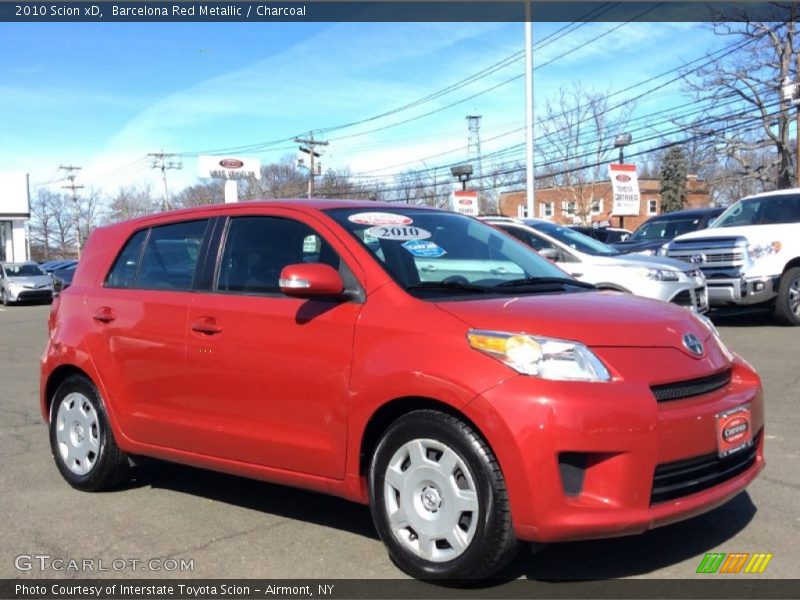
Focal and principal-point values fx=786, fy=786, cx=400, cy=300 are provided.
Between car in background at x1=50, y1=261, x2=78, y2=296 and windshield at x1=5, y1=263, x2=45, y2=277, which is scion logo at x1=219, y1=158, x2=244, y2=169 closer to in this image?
windshield at x1=5, y1=263, x2=45, y2=277

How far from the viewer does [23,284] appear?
27219 mm

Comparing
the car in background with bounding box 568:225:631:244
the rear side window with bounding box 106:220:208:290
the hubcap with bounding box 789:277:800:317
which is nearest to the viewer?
the rear side window with bounding box 106:220:208:290

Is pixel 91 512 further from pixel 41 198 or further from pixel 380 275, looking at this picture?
pixel 41 198

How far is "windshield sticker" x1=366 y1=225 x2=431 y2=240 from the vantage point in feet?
13.9

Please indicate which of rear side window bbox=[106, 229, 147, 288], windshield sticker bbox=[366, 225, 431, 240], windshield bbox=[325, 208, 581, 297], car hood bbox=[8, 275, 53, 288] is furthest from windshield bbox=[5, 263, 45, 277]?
windshield sticker bbox=[366, 225, 431, 240]

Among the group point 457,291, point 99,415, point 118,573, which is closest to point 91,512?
point 99,415

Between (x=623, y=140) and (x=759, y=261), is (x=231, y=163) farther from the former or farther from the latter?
(x=759, y=261)

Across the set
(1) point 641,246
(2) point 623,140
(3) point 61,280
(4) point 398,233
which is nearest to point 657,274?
(1) point 641,246

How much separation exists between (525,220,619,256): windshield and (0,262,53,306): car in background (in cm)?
2112

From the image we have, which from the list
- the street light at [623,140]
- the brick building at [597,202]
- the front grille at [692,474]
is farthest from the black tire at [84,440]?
the brick building at [597,202]

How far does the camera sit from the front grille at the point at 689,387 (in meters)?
3.35

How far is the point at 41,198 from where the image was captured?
87.9 meters

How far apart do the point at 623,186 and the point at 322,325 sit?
91.0 feet

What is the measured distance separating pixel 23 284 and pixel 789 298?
2432 centimetres
